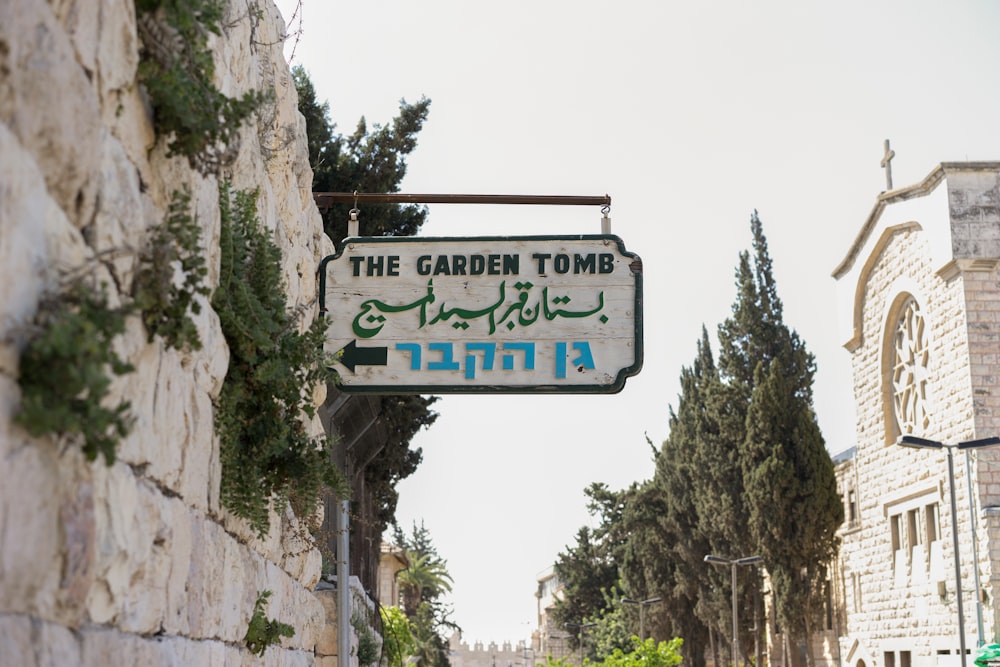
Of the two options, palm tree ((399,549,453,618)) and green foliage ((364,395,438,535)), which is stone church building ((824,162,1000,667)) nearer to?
green foliage ((364,395,438,535))

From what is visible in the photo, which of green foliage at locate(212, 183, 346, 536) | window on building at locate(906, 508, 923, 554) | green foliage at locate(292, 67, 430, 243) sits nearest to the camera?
green foliage at locate(212, 183, 346, 536)

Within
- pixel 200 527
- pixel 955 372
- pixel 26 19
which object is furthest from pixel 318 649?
pixel 955 372

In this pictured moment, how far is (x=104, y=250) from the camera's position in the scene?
3.42 metres

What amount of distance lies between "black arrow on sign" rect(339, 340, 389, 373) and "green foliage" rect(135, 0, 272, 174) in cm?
293

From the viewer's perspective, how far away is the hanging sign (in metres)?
7.20

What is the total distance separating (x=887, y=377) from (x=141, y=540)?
31911mm

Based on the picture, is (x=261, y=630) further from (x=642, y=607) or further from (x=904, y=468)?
(x=642, y=607)

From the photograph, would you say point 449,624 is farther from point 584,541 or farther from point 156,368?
point 156,368

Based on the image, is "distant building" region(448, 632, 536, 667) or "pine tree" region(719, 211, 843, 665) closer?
"pine tree" region(719, 211, 843, 665)

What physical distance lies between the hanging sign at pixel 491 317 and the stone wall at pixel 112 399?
6.10 ft

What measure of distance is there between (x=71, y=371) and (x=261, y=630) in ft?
10.8

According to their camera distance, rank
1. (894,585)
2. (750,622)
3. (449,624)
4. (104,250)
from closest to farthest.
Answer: (104,250), (894,585), (750,622), (449,624)

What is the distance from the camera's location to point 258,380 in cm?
527

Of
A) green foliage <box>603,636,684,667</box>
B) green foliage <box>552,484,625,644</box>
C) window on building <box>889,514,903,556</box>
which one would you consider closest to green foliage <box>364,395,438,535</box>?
green foliage <box>603,636,684,667</box>
